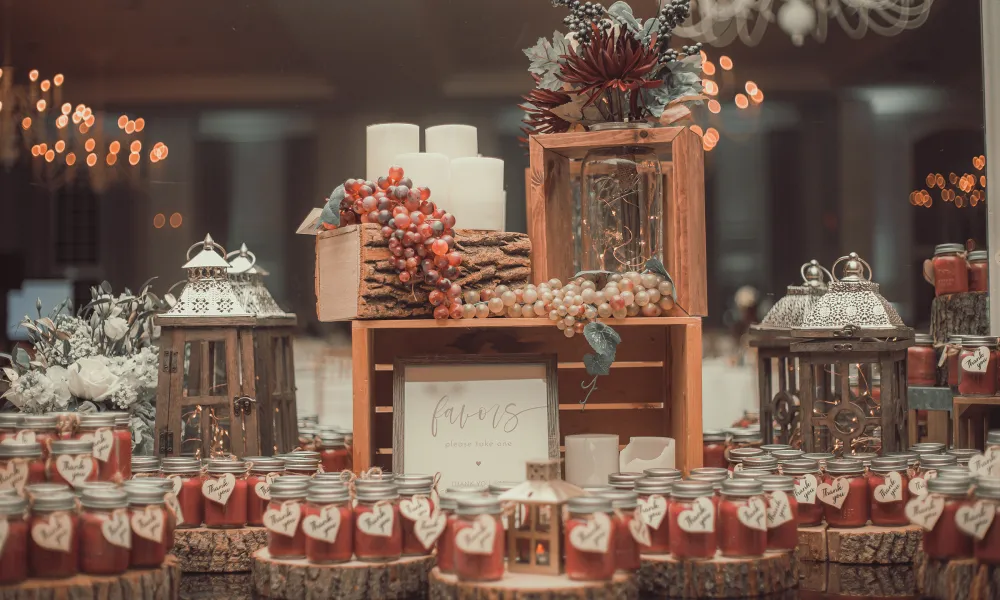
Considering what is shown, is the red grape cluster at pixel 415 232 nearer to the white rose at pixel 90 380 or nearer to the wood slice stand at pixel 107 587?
the wood slice stand at pixel 107 587

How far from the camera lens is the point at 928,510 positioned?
6.84ft

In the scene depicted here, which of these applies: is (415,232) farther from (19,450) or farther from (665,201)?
(19,450)

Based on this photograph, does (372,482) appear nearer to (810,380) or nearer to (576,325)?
(576,325)

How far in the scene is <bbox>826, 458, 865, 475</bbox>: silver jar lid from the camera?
244 centimetres

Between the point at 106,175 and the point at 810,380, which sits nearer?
the point at 810,380

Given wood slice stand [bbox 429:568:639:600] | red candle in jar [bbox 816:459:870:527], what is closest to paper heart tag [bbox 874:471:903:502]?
red candle in jar [bbox 816:459:870:527]

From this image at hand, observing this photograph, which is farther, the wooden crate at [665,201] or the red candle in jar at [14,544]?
the wooden crate at [665,201]

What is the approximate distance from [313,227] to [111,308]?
0.84m

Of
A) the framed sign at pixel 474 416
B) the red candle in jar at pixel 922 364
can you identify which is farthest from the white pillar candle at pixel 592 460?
the red candle in jar at pixel 922 364

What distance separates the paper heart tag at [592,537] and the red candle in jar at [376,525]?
43 cm

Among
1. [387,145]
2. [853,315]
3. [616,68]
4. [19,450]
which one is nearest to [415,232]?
[387,145]

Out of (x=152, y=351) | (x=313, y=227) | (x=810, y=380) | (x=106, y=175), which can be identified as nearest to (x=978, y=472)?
(x=810, y=380)

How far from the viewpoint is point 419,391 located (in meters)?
2.64

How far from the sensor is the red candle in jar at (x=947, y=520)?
81.1 inches
